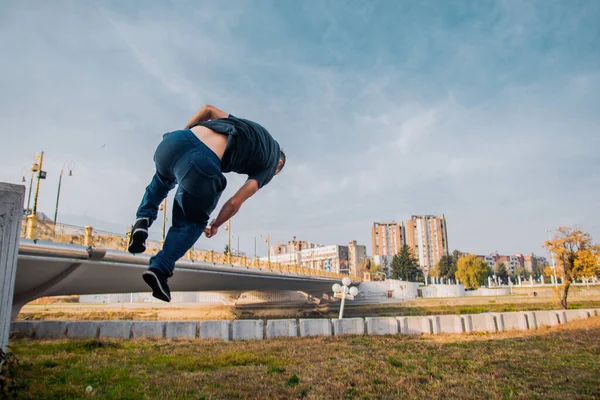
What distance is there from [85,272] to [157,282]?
2641cm

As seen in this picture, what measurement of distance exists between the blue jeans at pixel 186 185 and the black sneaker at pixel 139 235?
271mm

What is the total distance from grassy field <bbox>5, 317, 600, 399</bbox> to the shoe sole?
15.8ft

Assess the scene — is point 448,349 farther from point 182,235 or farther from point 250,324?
point 182,235

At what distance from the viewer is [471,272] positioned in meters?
112

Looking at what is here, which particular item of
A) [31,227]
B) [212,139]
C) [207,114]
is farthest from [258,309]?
[212,139]

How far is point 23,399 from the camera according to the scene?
625 centimetres

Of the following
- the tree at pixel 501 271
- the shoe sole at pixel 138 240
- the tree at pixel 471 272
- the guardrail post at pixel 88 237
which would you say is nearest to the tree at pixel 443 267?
the tree at pixel 501 271

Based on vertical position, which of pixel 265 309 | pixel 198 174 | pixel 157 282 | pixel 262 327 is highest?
pixel 198 174

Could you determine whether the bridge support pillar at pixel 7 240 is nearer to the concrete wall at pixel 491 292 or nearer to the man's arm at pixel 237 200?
the man's arm at pixel 237 200

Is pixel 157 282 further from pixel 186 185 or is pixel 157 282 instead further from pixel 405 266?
pixel 405 266

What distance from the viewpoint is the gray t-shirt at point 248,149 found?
2.80m

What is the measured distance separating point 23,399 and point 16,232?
102 inches

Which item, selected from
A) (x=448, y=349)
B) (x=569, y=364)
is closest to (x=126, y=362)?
(x=448, y=349)

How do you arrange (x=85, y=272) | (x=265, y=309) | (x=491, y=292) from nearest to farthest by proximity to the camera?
(x=85, y=272)
(x=265, y=309)
(x=491, y=292)
